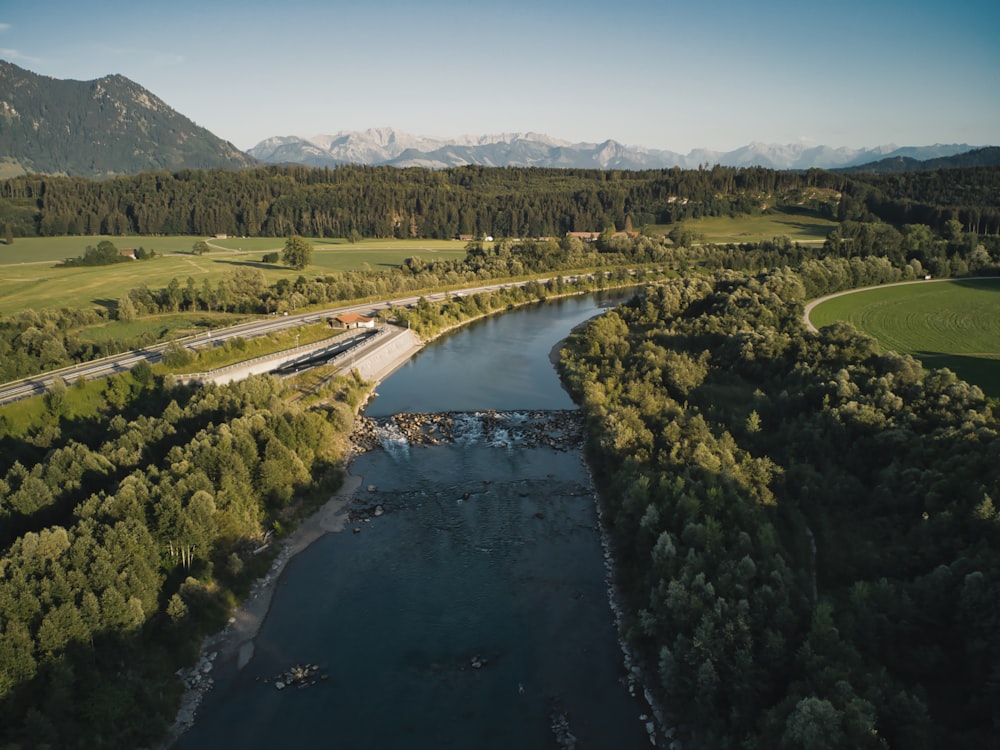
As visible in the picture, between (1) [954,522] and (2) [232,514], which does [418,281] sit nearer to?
(2) [232,514]

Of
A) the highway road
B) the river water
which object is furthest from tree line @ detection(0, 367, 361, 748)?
the highway road

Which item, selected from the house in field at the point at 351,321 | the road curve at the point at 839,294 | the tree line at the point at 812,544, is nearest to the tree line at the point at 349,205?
the road curve at the point at 839,294

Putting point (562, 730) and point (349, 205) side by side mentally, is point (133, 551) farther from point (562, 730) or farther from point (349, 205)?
point (349, 205)

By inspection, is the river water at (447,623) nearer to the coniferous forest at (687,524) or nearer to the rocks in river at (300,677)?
the rocks in river at (300,677)

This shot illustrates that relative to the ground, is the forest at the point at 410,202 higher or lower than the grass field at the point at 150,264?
higher

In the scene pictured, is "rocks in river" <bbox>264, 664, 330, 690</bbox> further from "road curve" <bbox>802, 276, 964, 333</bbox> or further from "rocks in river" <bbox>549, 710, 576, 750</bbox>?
"road curve" <bbox>802, 276, 964, 333</bbox>

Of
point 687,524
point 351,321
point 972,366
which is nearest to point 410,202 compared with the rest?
point 351,321
